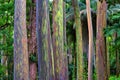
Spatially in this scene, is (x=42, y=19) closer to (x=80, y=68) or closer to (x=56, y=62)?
(x=56, y=62)

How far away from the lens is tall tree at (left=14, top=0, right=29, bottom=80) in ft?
27.9

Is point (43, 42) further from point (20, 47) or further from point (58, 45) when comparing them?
point (58, 45)

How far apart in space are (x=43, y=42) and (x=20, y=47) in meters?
0.80

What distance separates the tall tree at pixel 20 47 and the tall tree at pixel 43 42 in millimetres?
564

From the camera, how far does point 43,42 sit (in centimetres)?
820

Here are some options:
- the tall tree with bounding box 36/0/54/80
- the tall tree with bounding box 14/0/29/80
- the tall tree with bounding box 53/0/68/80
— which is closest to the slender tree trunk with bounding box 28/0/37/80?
the tall tree with bounding box 53/0/68/80

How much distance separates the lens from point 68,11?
2675cm

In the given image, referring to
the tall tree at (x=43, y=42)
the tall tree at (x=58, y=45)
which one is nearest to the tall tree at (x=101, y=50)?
the tall tree at (x=58, y=45)

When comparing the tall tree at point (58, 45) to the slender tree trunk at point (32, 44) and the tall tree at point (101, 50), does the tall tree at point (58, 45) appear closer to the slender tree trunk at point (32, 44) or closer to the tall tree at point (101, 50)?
the slender tree trunk at point (32, 44)

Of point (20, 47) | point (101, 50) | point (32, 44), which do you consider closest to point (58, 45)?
point (20, 47)

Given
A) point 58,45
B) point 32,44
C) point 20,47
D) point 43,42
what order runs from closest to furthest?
1. point 43,42
2. point 20,47
3. point 58,45
4. point 32,44

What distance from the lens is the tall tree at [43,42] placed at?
26.7ft

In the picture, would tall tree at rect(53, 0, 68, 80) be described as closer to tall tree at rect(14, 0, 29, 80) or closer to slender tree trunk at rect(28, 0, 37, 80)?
tall tree at rect(14, 0, 29, 80)

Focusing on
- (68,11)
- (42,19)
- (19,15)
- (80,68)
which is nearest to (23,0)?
(19,15)
